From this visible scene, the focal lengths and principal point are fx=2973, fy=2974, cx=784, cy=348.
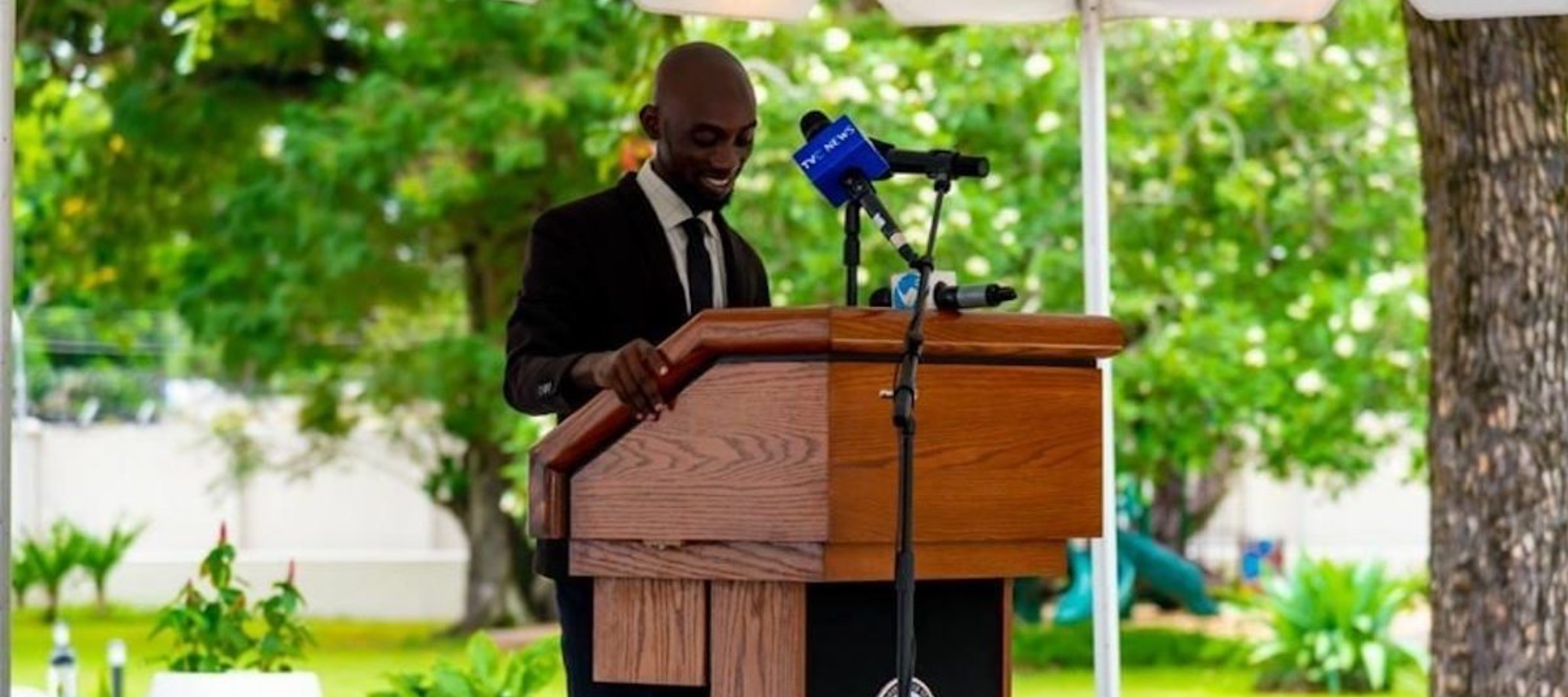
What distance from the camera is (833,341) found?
342 cm

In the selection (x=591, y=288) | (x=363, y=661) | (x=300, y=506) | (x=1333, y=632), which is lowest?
(x=363, y=661)

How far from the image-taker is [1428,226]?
26.8 ft

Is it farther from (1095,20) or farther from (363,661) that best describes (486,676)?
(363,661)

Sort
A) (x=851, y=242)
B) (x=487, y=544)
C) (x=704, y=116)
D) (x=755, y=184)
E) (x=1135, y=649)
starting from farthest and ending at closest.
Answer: (x=487, y=544) < (x=1135, y=649) < (x=755, y=184) < (x=704, y=116) < (x=851, y=242)

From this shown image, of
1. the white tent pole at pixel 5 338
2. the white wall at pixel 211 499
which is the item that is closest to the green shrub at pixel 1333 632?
the white tent pole at pixel 5 338

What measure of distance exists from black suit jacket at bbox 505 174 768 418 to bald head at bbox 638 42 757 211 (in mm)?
106

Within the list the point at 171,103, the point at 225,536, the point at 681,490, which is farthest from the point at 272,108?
the point at 681,490

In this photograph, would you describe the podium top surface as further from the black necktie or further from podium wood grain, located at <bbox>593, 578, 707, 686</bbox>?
the black necktie

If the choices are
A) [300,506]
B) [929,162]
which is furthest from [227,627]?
[300,506]

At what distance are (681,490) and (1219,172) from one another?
12.7 m

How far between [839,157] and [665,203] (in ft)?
1.68

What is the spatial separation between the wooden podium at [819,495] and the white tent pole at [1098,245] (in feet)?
6.71

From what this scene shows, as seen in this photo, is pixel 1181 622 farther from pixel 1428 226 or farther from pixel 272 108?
pixel 1428 226

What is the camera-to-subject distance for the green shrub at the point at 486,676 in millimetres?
7699
